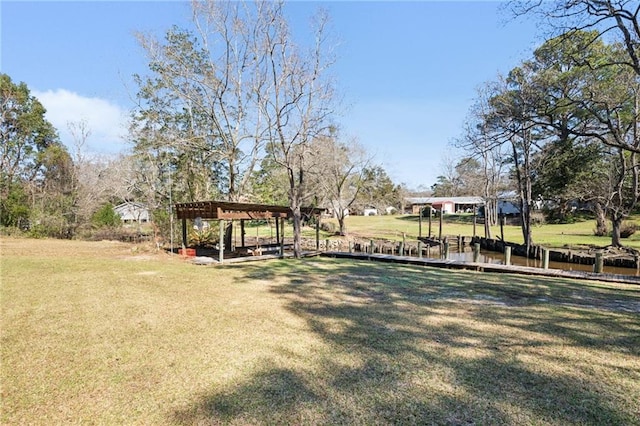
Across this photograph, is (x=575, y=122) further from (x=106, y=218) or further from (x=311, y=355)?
(x=106, y=218)

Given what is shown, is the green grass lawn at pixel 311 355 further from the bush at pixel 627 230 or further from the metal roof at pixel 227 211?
the bush at pixel 627 230

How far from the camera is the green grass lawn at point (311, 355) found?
2641 mm

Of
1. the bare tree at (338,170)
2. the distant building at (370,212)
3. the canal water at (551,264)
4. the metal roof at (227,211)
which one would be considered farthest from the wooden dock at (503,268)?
the distant building at (370,212)

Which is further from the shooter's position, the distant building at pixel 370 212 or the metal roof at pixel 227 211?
the distant building at pixel 370 212

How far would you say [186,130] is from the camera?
18.0 m

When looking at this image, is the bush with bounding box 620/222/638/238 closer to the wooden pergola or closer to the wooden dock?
the wooden dock

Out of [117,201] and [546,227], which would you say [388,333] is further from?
[117,201]

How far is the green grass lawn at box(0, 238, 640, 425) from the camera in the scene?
2641 millimetres

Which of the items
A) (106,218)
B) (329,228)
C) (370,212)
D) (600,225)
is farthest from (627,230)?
(370,212)

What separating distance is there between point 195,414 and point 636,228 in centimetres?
3004

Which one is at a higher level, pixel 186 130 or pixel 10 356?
pixel 186 130

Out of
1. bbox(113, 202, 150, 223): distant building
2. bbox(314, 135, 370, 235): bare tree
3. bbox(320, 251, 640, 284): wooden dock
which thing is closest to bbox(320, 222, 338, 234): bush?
bbox(314, 135, 370, 235): bare tree

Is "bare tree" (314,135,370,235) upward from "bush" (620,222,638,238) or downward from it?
upward

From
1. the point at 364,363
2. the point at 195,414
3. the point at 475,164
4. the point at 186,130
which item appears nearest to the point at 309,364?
the point at 364,363
